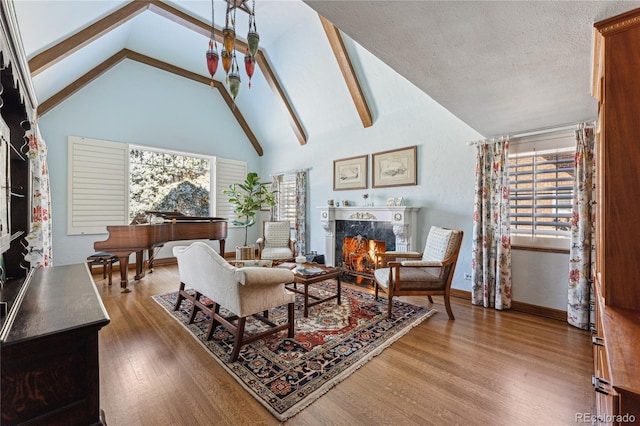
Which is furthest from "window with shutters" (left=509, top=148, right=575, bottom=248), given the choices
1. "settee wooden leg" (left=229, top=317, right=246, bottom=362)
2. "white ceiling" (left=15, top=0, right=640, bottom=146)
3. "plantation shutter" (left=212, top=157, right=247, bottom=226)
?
"plantation shutter" (left=212, top=157, right=247, bottom=226)

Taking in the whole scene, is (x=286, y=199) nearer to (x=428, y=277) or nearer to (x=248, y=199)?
(x=248, y=199)

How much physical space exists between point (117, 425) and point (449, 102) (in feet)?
11.0

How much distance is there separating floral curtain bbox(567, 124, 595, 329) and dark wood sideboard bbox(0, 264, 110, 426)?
157 inches

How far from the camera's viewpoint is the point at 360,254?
4.86 metres

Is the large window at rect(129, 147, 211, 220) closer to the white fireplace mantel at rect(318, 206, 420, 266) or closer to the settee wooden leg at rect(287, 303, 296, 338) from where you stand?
the white fireplace mantel at rect(318, 206, 420, 266)

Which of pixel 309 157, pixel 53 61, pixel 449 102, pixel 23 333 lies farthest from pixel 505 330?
pixel 53 61

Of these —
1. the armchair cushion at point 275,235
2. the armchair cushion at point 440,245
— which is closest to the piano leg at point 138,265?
the armchair cushion at point 275,235

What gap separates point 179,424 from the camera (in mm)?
1495

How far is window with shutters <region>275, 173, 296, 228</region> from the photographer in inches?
250

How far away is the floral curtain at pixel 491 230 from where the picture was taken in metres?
3.23

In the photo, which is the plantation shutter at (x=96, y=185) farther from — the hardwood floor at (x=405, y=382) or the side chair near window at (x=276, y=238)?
the hardwood floor at (x=405, y=382)

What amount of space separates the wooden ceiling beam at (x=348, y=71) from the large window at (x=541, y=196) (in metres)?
2.34

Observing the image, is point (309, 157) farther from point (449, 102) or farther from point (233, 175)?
point (449, 102)

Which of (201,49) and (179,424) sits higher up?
(201,49)
